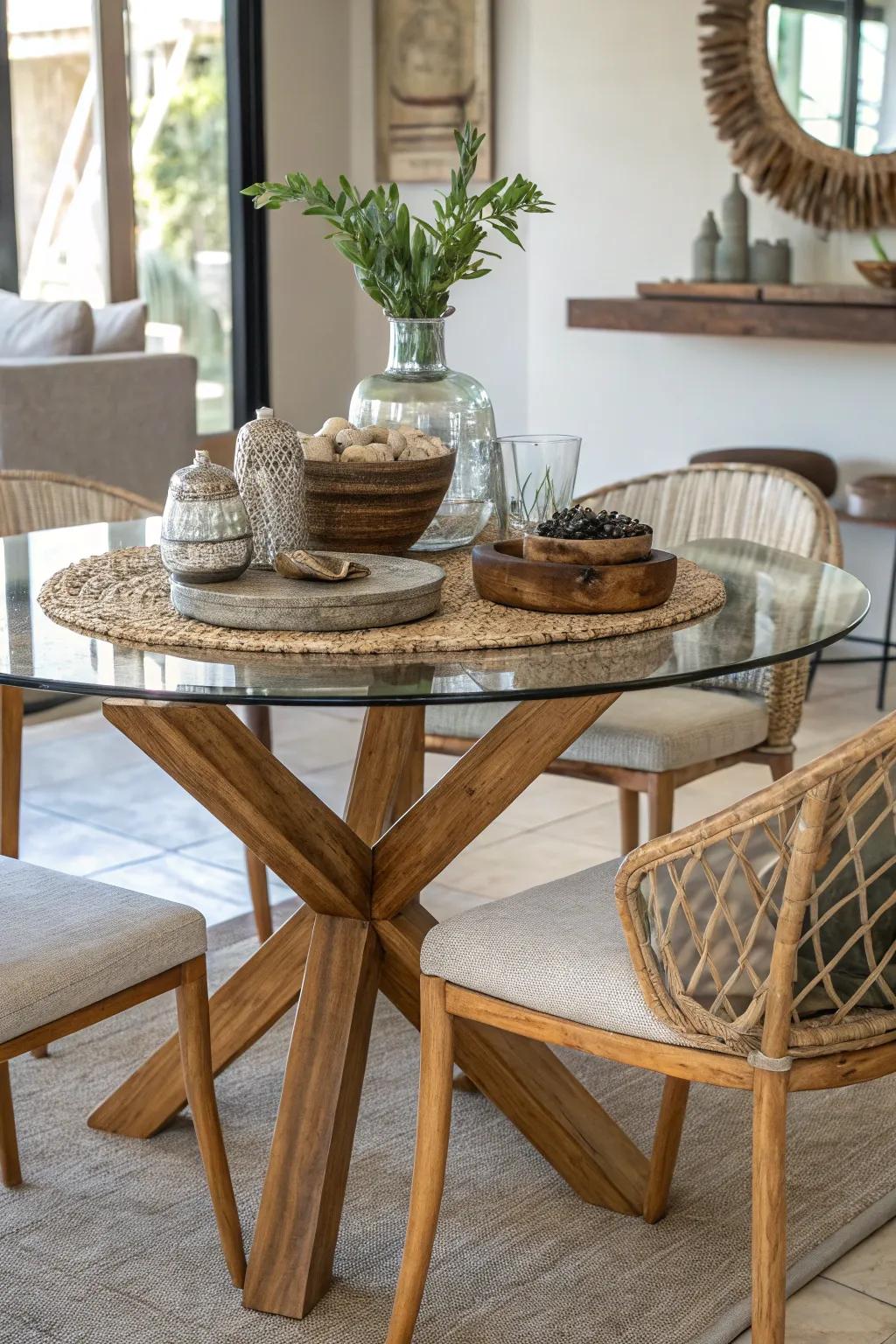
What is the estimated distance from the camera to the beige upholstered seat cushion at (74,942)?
4.98 ft

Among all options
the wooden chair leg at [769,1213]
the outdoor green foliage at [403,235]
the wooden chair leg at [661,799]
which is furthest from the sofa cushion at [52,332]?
the wooden chair leg at [769,1213]

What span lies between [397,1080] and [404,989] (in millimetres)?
412

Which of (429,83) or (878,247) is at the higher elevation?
(429,83)

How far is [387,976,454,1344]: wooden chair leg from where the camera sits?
153 centimetres

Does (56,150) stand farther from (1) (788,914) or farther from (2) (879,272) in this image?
(1) (788,914)

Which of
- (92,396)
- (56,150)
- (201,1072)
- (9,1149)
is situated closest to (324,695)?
(201,1072)

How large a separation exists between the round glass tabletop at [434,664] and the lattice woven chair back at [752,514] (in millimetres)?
584

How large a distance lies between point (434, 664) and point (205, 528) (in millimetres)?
321

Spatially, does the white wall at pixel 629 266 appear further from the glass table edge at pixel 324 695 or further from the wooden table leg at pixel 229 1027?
the glass table edge at pixel 324 695

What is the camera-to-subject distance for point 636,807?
265cm

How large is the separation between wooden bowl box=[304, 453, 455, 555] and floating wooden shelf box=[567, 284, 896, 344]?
2858mm

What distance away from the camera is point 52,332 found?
185 inches

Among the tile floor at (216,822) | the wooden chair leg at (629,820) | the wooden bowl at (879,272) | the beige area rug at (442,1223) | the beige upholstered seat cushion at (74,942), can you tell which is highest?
the wooden bowl at (879,272)

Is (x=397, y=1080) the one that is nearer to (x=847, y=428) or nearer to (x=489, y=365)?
(x=847, y=428)
